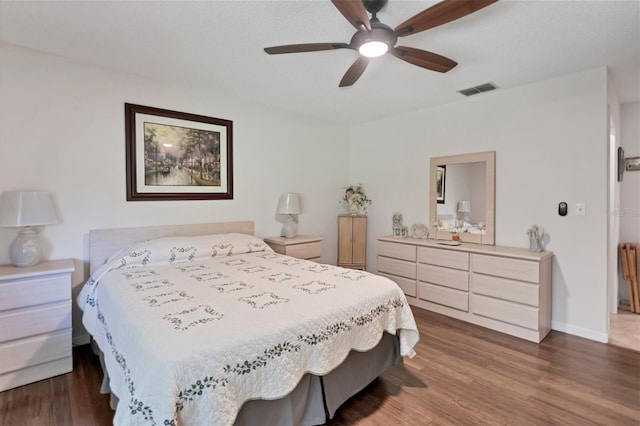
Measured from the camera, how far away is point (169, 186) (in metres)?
3.20

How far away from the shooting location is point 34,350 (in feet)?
7.26

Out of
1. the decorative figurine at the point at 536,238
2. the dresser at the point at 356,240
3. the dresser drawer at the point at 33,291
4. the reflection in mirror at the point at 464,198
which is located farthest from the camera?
the dresser at the point at 356,240

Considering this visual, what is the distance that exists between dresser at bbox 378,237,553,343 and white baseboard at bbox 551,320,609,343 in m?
0.09

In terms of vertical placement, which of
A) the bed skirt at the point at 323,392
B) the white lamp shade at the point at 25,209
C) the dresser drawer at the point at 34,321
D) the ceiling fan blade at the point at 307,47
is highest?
the ceiling fan blade at the point at 307,47

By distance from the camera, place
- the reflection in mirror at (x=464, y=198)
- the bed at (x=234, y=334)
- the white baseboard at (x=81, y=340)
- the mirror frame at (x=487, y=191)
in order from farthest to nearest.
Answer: the reflection in mirror at (x=464, y=198) < the mirror frame at (x=487, y=191) < the white baseboard at (x=81, y=340) < the bed at (x=234, y=334)

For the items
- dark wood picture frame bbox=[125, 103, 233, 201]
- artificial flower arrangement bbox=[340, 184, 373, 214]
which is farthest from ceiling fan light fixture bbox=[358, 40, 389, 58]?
artificial flower arrangement bbox=[340, 184, 373, 214]

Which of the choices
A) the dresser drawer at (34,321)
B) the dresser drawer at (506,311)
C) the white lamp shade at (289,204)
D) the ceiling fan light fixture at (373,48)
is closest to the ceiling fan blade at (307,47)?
the ceiling fan light fixture at (373,48)

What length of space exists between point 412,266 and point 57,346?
11.0 ft

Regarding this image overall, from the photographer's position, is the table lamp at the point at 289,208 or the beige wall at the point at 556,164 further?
the table lamp at the point at 289,208

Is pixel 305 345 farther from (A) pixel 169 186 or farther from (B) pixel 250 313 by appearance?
(A) pixel 169 186

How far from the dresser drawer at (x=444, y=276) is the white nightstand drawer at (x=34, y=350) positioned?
10.8 feet

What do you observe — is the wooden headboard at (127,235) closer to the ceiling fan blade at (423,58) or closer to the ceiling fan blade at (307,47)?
the ceiling fan blade at (307,47)

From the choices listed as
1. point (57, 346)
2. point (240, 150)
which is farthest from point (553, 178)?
point (57, 346)

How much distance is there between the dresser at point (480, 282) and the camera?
9.42ft
